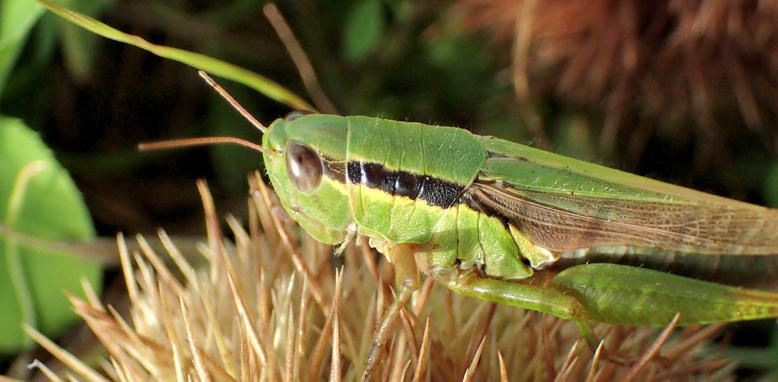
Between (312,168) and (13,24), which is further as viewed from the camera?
(13,24)

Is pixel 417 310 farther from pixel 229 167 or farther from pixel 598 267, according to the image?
pixel 229 167

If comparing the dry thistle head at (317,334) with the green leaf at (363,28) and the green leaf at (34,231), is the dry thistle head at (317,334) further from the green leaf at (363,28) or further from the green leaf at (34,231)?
the green leaf at (363,28)

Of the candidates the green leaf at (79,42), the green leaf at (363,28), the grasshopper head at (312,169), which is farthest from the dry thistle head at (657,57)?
the green leaf at (79,42)

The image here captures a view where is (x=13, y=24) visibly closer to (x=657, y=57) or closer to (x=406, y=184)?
(x=406, y=184)

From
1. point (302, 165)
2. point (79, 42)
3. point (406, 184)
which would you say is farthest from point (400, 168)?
point (79, 42)

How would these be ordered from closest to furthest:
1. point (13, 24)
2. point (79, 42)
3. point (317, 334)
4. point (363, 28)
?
point (317, 334) < point (13, 24) < point (79, 42) < point (363, 28)
